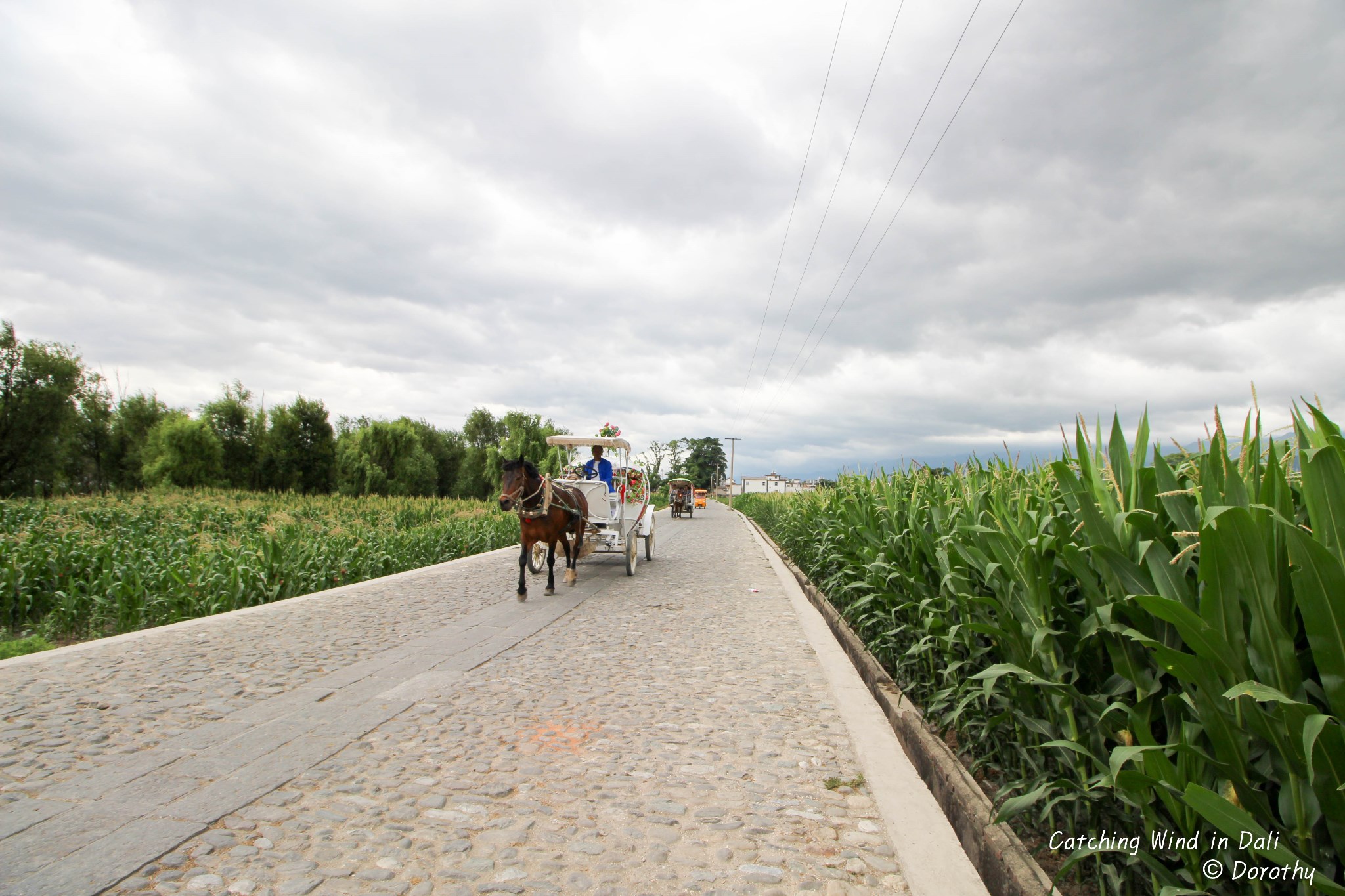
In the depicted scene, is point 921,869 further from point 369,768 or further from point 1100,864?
point 369,768

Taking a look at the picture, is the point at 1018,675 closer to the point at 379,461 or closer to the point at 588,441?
the point at 588,441

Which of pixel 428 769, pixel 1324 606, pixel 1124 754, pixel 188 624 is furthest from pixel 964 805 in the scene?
pixel 188 624

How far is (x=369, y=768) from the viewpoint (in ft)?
11.8

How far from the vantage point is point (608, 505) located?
1202 centimetres

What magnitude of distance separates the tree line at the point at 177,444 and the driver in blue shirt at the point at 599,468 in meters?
24.3

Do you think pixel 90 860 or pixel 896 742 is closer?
pixel 90 860

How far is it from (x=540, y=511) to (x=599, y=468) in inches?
→ 127

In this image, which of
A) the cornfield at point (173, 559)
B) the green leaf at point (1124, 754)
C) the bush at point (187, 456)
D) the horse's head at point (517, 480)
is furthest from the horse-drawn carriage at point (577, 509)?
the bush at point (187, 456)

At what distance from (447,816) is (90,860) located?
1.29 m

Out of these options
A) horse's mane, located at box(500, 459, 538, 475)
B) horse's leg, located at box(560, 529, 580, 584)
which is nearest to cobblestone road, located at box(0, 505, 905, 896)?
horse's mane, located at box(500, 459, 538, 475)

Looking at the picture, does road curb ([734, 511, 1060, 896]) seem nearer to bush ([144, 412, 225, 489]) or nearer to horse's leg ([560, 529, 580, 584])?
horse's leg ([560, 529, 580, 584])

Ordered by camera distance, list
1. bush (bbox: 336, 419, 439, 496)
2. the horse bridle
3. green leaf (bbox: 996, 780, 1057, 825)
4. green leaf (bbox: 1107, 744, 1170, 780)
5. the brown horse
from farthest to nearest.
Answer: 1. bush (bbox: 336, 419, 439, 496)
2. the brown horse
3. the horse bridle
4. green leaf (bbox: 996, 780, 1057, 825)
5. green leaf (bbox: 1107, 744, 1170, 780)

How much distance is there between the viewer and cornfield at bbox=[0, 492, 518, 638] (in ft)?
27.1

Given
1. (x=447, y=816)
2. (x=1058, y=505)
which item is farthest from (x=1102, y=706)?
(x=447, y=816)
